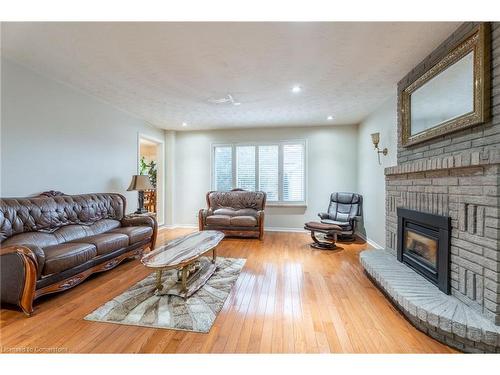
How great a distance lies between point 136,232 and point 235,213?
219cm

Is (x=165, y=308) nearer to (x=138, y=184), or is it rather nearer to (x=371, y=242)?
(x=138, y=184)

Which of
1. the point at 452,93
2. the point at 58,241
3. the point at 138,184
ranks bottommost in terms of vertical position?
the point at 58,241

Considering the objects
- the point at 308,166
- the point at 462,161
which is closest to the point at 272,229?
the point at 308,166

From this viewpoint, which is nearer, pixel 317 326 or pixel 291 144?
pixel 317 326

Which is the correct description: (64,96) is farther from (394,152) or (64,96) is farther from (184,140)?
(394,152)

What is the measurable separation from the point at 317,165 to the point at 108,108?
180 inches

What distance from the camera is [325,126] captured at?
216 inches

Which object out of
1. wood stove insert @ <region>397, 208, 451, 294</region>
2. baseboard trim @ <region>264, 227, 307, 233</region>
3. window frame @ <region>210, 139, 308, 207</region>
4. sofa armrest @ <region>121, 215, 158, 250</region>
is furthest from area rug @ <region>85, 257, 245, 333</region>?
window frame @ <region>210, 139, 308, 207</region>

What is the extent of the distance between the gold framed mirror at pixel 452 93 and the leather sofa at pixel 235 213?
307 cm

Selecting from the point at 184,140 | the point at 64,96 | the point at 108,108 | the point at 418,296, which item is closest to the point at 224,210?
the point at 184,140

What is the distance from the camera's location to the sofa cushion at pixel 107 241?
8.83 ft

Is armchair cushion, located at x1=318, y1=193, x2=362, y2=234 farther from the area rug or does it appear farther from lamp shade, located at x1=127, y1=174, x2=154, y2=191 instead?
lamp shade, located at x1=127, y1=174, x2=154, y2=191

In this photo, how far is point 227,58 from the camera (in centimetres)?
246

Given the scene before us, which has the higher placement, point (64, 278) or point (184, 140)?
point (184, 140)
